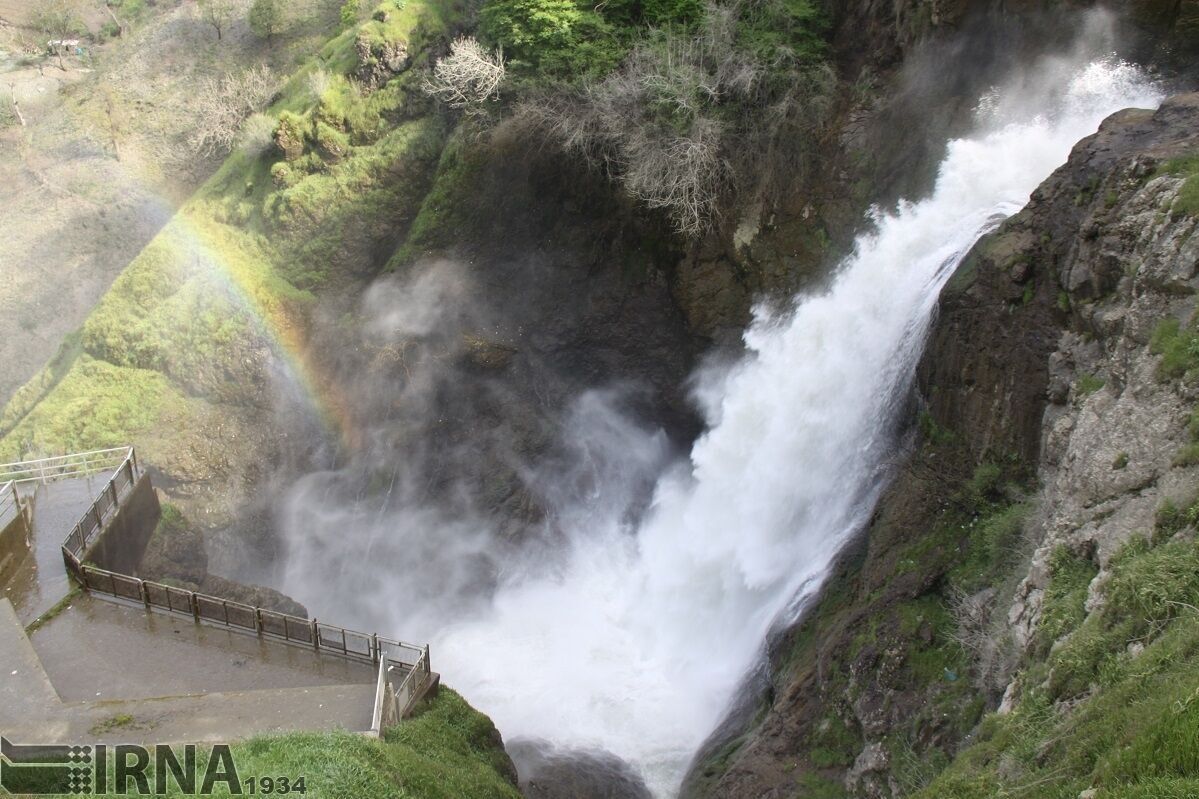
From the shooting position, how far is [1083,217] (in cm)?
1333

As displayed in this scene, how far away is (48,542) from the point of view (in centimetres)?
1717

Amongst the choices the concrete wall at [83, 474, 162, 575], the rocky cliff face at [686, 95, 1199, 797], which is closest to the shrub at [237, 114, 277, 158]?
the concrete wall at [83, 474, 162, 575]

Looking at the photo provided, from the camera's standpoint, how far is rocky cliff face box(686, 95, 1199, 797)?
1016 cm

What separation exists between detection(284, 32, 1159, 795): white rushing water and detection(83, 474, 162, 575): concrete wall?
7070 millimetres

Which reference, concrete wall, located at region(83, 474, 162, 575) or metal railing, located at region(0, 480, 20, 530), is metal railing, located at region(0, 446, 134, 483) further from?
concrete wall, located at region(83, 474, 162, 575)

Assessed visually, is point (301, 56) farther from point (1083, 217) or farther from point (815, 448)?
point (1083, 217)

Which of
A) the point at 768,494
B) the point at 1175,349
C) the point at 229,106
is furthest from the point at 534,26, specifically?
the point at 1175,349

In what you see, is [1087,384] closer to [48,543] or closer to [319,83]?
[48,543]

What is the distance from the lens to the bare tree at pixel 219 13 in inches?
1847

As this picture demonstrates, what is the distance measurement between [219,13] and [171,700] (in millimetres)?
44493

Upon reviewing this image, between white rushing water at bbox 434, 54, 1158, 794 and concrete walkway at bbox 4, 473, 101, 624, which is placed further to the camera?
white rushing water at bbox 434, 54, 1158, 794

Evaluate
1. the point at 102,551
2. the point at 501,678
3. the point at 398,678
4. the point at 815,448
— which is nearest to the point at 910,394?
the point at 815,448

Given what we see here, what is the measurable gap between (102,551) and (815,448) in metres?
14.1

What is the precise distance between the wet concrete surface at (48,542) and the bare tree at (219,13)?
1402 inches
